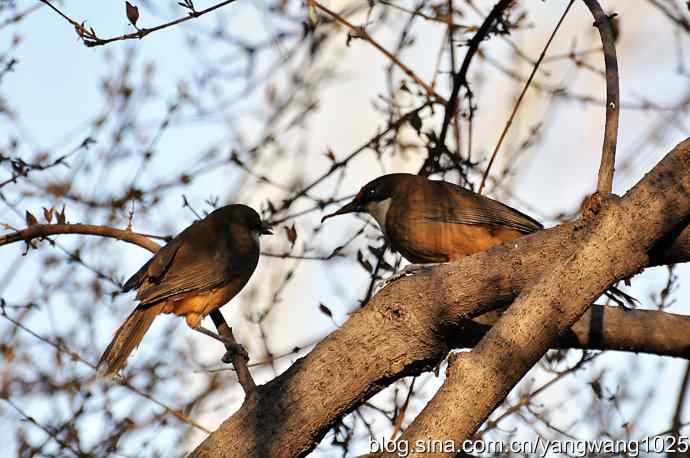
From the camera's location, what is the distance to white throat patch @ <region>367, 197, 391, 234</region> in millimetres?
5883

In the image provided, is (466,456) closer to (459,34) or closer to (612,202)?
(612,202)

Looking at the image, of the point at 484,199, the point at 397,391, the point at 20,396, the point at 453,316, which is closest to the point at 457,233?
the point at 484,199

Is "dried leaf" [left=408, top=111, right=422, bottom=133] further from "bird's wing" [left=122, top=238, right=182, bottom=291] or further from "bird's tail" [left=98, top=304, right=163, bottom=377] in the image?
"bird's tail" [left=98, top=304, right=163, bottom=377]

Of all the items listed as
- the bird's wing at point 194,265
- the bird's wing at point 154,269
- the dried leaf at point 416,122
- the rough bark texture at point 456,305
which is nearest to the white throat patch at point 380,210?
the dried leaf at point 416,122

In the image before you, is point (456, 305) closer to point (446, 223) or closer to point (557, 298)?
point (557, 298)

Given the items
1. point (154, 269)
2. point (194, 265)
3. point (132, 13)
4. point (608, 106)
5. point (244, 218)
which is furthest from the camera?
point (244, 218)

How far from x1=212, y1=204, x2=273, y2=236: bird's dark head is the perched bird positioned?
1.21 m

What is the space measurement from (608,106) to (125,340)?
3.21 m

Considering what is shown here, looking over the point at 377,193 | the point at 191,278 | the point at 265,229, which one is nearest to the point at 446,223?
the point at 377,193

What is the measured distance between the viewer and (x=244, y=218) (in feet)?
21.6

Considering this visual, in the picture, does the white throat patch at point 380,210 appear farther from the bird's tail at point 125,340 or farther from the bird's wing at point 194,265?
the bird's tail at point 125,340

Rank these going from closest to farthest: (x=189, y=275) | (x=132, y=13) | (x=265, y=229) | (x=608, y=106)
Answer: (x=608, y=106) → (x=132, y=13) → (x=189, y=275) → (x=265, y=229)

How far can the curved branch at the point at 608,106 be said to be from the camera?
3.51 metres

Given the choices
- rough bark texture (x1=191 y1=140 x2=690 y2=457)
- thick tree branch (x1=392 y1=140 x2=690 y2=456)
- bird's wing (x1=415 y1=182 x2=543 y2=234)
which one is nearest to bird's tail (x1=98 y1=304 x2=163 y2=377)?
rough bark texture (x1=191 y1=140 x2=690 y2=457)
